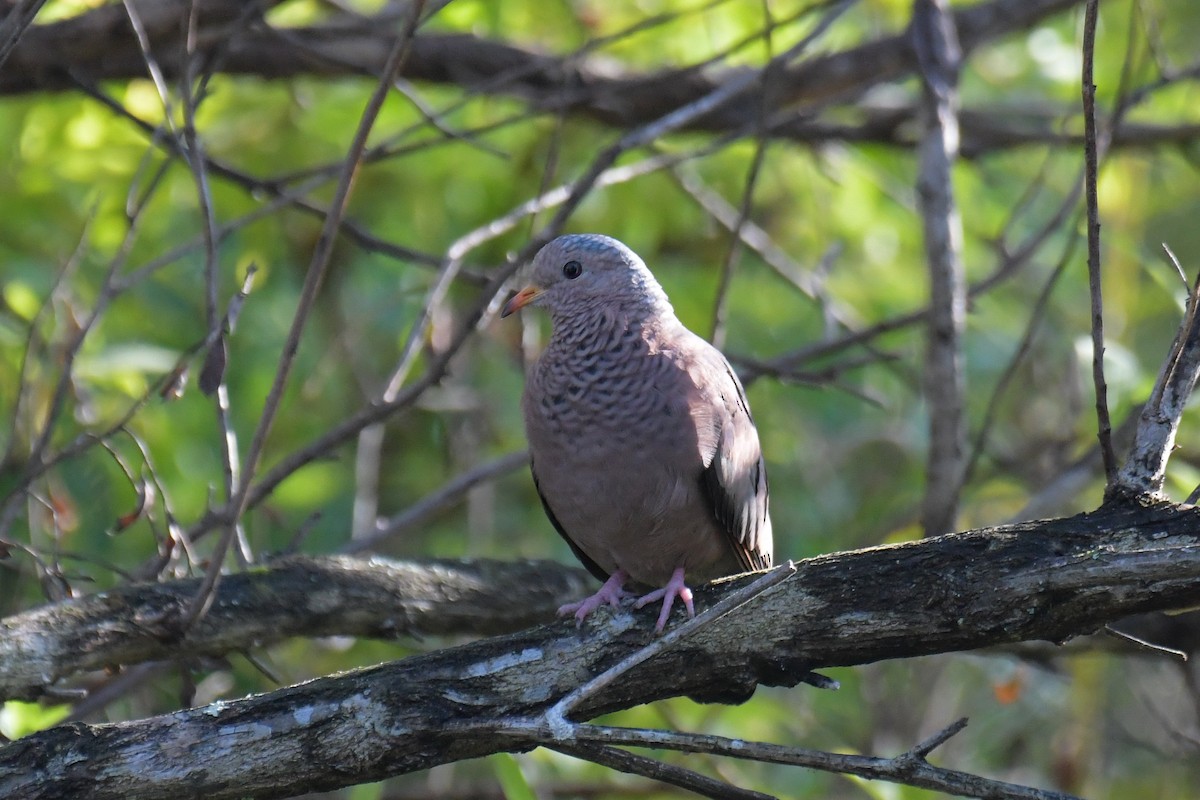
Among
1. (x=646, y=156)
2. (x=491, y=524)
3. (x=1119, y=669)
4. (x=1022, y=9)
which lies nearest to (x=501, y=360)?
(x=491, y=524)

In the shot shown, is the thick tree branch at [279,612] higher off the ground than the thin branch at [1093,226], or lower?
lower

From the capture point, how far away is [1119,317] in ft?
17.8

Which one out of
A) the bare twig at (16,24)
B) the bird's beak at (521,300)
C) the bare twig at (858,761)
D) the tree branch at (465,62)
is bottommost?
the bare twig at (858,761)

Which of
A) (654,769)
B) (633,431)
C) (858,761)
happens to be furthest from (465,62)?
(858,761)

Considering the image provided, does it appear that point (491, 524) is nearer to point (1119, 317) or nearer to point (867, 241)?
point (867, 241)

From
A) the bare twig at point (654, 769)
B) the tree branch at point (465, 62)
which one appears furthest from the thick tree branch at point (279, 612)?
the tree branch at point (465, 62)

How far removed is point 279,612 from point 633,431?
997mm

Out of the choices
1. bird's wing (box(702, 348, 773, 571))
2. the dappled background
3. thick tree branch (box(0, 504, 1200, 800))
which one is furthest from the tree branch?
thick tree branch (box(0, 504, 1200, 800))

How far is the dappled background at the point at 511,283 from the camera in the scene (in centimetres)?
400

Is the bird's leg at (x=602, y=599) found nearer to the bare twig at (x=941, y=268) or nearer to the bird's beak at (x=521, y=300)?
the bird's beak at (x=521, y=300)

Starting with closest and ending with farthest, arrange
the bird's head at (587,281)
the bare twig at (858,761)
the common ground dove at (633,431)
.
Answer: the bare twig at (858,761) < the common ground dove at (633,431) < the bird's head at (587,281)

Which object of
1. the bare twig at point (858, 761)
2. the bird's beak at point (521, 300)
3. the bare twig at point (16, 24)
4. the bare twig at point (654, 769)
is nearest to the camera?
the bare twig at point (858, 761)

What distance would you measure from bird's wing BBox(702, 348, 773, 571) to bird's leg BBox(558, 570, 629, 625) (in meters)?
0.32

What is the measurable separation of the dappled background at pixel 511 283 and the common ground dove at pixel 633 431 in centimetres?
28
